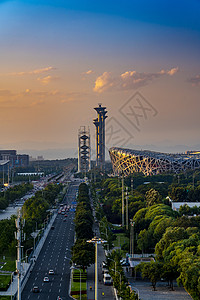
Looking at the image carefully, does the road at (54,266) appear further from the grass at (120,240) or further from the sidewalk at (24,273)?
the grass at (120,240)

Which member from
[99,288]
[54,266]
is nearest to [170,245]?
[99,288]

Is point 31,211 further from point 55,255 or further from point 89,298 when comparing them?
point 89,298

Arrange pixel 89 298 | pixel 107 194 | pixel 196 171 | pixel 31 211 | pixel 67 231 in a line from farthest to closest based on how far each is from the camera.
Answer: pixel 196 171 < pixel 107 194 < pixel 31 211 < pixel 67 231 < pixel 89 298

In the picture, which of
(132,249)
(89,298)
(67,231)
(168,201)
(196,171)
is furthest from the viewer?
(196,171)

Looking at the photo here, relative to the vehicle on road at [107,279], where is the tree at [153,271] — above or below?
above

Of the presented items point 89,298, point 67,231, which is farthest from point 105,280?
point 67,231

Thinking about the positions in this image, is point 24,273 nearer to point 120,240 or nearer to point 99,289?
point 99,289

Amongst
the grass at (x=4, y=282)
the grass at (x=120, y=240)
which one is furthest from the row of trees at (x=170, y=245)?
the grass at (x=4, y=282)
